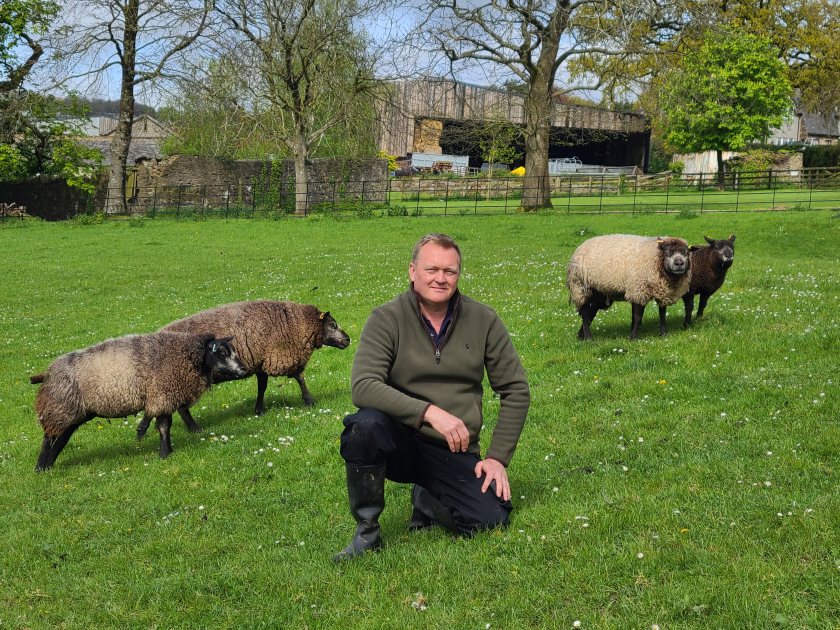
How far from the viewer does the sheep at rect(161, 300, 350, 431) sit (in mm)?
10133

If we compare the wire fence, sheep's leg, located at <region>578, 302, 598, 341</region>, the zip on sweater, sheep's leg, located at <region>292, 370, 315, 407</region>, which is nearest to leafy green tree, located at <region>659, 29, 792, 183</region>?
the wire fence

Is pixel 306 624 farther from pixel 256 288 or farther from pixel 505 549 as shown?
pixel 256 288

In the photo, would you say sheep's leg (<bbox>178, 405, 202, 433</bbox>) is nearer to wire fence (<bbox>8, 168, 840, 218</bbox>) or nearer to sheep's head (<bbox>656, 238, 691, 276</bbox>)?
sheep's head (<bbox>656, 238, 691, 276</bbox>)

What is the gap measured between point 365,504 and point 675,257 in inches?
316

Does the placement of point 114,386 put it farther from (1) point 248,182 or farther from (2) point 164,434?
(1) point 248,182

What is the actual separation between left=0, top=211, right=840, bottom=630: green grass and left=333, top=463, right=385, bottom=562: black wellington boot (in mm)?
149

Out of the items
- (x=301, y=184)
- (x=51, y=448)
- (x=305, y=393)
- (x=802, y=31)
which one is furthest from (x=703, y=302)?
(x=802, y=31)

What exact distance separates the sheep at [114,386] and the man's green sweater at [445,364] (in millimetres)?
4243

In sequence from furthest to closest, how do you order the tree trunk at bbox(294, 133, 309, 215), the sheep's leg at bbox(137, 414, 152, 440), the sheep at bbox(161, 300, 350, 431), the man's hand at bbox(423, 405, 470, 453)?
1. the tree trunk at bbox(294, 133, 309, 215)
2. the sheep at bbox(161, 300, 350, 431)
3. the sheep's leg at bbox(137, 414, 152, 440)
4. the man's hand at bbox(423, 405, 470, 453)

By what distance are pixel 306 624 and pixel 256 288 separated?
15952 mm

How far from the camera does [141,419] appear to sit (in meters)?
10.0

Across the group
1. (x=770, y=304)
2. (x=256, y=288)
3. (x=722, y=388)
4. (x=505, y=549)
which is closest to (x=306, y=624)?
(x=505, y=549)

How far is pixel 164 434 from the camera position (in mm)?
8703

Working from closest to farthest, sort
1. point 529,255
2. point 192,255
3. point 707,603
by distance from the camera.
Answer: point 707,603
point 529,255
point 192,255
